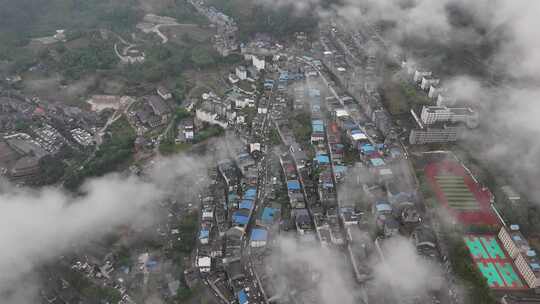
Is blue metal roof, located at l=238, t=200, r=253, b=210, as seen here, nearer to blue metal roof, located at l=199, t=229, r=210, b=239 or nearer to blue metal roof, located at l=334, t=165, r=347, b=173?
blue metal roof, located at l=199, t=229, r=210, b=239

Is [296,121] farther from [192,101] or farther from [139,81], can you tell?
[139,81]

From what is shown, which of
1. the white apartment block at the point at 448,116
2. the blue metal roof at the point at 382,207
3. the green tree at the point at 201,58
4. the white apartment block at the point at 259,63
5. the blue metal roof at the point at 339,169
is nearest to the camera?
the blue metal roof at the point at 382,207

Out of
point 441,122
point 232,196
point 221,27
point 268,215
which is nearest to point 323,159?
point 268,215

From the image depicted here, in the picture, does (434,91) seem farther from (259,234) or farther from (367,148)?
(259,234)

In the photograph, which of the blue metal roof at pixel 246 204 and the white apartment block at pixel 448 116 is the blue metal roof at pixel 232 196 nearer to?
the blue metal roof at pixel 246 204

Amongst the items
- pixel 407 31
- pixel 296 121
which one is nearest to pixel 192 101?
pixel 296 121

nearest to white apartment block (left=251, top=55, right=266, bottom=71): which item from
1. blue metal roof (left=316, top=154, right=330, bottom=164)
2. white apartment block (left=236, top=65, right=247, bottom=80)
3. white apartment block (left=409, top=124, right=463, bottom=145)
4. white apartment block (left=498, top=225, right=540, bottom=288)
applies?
white apartment block (left=236, top=65, right=247, bottom=80)

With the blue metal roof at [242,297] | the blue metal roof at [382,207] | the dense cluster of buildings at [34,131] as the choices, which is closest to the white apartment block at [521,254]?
the blue metal roof at [382,207]
